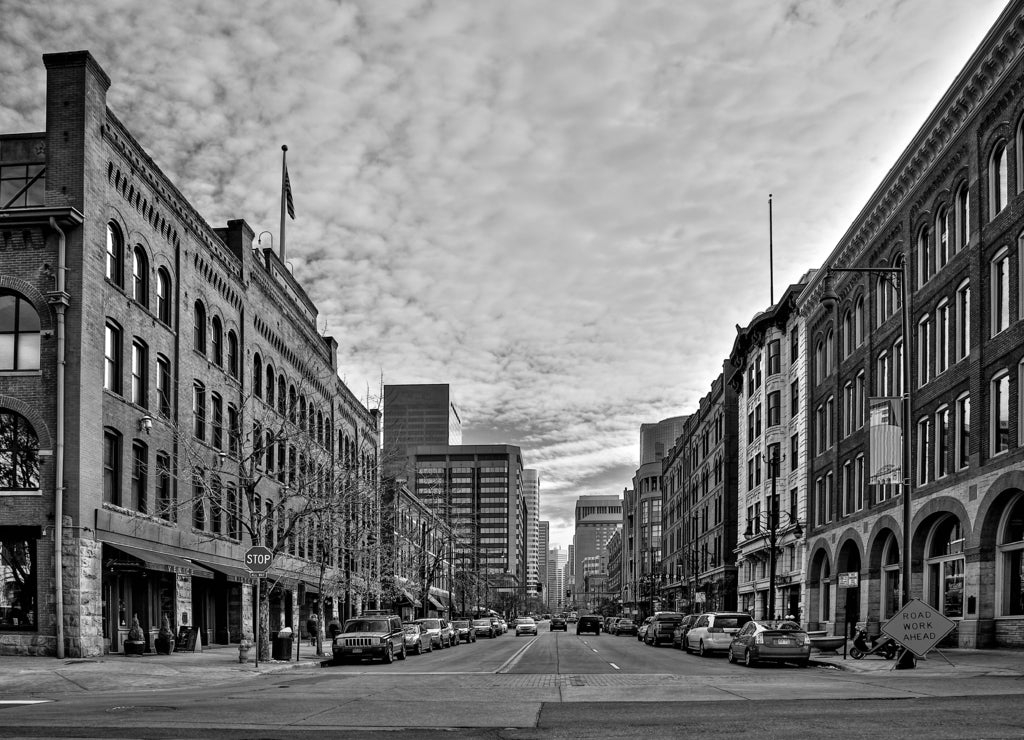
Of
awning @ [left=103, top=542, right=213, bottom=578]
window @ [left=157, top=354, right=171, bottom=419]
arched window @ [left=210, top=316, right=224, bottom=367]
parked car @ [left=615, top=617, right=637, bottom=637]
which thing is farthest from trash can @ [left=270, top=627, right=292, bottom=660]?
parked car @ [left=615, top=617, right=637, bottom=637]

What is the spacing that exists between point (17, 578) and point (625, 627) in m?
53.3

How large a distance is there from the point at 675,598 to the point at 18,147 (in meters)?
87.1

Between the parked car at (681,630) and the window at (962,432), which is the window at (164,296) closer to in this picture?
the parked car at (681,630)

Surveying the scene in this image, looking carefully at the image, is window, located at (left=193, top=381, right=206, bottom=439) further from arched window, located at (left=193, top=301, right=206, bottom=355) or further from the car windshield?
the car windshield

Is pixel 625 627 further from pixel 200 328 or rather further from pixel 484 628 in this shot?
pixel 200 328

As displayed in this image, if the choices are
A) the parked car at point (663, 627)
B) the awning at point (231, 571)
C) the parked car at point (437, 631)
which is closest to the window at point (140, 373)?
the awning at point (231, 571)

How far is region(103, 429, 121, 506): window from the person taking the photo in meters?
31.2

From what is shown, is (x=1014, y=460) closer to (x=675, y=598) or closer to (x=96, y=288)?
(x=96, y=288)

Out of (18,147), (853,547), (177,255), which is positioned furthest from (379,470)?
(18,147)

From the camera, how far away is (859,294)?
47.1 metres

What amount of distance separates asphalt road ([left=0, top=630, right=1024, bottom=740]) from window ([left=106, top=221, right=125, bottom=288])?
554 inches

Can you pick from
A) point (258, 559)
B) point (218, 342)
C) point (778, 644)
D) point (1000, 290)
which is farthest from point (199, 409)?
point (1000, 290)

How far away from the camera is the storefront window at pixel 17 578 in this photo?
28.1 metres

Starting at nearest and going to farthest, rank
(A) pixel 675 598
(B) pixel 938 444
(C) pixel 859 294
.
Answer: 1. (B) pixel 938 444
2. (C) pixel 859 294
3. (A) pixel 675 598
